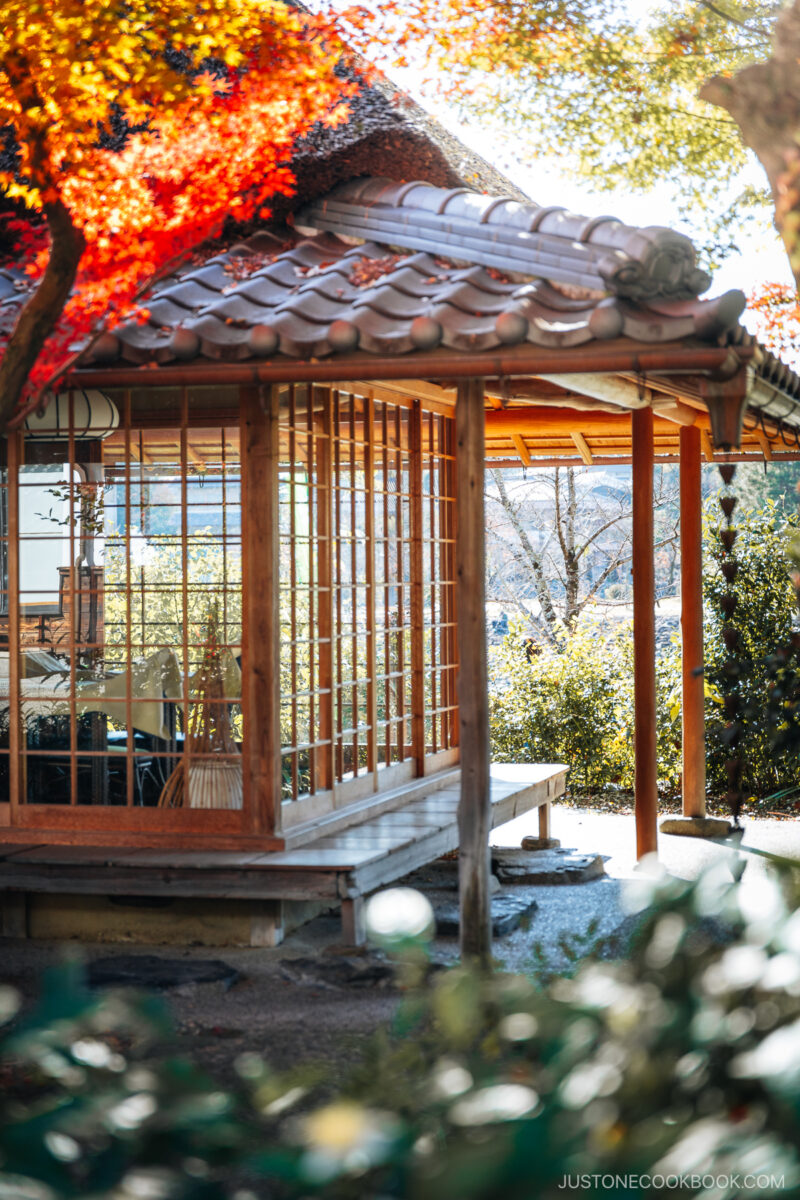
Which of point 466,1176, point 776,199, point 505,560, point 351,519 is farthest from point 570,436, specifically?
point 505,560

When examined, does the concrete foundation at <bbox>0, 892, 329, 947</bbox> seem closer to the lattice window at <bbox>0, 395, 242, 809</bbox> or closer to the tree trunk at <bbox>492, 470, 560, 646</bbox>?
the lattice window at <bbox>0, 395, 242, 809</bbox>

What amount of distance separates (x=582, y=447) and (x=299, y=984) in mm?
5709

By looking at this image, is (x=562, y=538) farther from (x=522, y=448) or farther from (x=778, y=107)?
(x=778, y=107)

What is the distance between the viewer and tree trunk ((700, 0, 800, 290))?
586cm

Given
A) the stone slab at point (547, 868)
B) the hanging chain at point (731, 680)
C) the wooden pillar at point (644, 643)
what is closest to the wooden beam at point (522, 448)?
the hanging chain at point (731, 680)

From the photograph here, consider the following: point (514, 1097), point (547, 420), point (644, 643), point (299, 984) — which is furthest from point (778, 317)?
point (514, 1097)

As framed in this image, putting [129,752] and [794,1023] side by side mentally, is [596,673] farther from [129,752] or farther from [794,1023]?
[794,1023]

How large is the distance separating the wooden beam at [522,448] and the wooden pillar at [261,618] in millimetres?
3622

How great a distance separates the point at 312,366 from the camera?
5.36 m

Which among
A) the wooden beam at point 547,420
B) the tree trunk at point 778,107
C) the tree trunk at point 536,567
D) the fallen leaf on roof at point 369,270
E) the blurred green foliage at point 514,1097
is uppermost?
the tree trunk at point 778,107

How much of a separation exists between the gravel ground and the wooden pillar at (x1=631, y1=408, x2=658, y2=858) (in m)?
0.42

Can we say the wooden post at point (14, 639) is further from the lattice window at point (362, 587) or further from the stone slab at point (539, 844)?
the stone slab at point (539, 844)

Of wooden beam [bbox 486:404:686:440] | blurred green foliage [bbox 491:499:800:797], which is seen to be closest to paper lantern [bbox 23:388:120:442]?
wooden beam [bbox 486:404:686:440]

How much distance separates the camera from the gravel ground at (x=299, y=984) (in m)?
4.77
